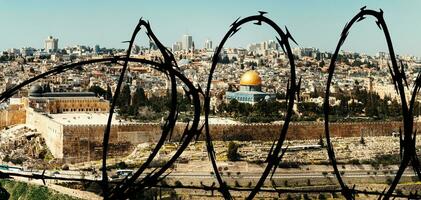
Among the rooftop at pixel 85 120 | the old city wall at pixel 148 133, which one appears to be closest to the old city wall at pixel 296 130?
the old city wall at pixel 148 133

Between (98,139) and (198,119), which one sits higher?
(198,119)

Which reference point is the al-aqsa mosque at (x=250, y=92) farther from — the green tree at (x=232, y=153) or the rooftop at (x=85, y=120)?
the green tree at (x=232, y=153)

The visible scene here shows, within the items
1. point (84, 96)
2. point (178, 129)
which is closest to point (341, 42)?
point (178, 129)

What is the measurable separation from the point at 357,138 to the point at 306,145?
7.58 ft

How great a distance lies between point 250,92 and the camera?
28.0m

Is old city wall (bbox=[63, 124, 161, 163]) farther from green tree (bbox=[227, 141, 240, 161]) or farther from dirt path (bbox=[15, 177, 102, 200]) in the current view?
dirt path (bbox=[15, 177, 102, 200])

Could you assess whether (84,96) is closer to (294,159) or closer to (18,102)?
(18,102)

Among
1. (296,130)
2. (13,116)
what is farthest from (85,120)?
(296,130)

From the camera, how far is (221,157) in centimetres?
1811

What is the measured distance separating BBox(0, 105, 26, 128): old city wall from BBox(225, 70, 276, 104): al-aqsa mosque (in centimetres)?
831

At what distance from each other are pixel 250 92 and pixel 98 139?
10424 millimetres

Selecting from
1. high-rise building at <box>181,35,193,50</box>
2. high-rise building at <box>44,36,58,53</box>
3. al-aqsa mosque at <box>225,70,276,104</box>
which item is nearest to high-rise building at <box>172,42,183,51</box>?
high-rise building at <box>181,35,193,50</box>

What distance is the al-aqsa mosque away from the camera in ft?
90.6

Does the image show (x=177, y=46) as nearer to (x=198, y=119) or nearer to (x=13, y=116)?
(x=13, y=116)
